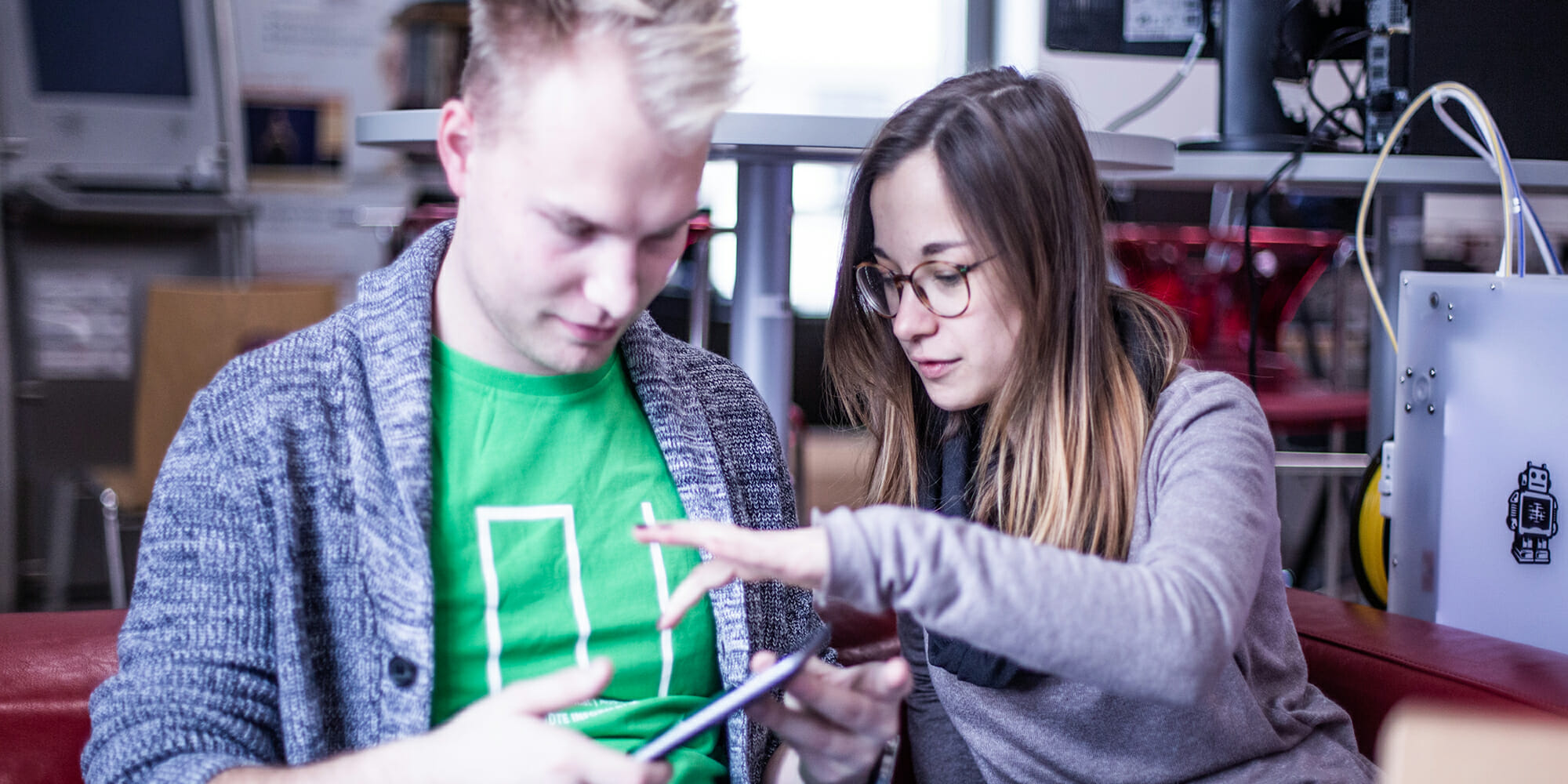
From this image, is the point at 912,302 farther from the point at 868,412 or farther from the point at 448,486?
the point at 448,486

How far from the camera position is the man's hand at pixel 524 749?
0.68 metres

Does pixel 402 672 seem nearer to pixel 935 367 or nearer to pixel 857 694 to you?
pixel 857 694

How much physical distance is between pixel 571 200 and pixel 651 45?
0.12 m

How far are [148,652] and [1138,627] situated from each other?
0.65 metres

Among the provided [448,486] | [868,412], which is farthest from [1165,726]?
[448,486]

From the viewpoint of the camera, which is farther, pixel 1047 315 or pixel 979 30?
pixel 979 30

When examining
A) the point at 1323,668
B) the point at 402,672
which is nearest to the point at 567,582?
the point at 402,672

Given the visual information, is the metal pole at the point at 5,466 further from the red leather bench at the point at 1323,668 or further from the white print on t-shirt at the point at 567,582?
the white print on t-shirt at the point at 567,582

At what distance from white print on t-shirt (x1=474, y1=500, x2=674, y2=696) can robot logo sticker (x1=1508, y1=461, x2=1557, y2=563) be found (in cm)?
98

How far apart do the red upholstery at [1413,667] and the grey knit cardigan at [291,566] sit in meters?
0.60

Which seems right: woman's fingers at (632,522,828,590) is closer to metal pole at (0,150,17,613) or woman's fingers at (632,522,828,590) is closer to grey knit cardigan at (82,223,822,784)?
grey knit cardigan at (82,223,822,784)

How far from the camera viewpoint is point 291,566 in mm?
867

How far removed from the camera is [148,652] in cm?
82

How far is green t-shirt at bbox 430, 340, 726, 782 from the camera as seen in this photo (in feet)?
3.06
